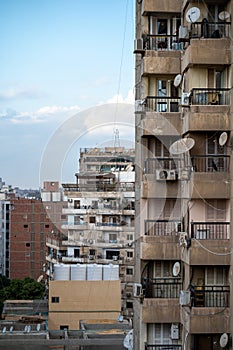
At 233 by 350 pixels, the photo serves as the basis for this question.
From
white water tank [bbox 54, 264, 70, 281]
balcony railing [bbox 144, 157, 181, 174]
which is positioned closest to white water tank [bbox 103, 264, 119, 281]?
white water tank [bbox 54, 264, 70, 281]

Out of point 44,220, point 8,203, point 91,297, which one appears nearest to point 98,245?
point 91,297

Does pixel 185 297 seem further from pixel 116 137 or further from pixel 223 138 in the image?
pixel 116 137

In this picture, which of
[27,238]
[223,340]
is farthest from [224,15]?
[27,238]

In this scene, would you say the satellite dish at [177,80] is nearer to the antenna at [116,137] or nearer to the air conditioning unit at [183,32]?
the air conditioning unit at [183,32]

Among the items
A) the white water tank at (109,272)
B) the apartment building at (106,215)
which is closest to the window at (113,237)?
the apartment building at (106,215)

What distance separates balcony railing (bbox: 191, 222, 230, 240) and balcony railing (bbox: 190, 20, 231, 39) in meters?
1.04

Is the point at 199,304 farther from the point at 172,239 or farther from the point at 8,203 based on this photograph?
the point at 8,203

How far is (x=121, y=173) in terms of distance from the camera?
10.3m

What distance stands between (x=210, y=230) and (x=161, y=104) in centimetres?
86

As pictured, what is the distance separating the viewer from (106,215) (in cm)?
1084

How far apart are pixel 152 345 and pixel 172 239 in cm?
63

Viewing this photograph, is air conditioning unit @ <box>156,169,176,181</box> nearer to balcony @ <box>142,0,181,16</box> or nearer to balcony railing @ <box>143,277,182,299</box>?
balcony railing @ <box>143,277,182,299</box>

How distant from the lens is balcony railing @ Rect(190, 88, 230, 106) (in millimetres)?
3588

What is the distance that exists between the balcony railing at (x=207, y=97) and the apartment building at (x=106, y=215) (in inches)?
216
